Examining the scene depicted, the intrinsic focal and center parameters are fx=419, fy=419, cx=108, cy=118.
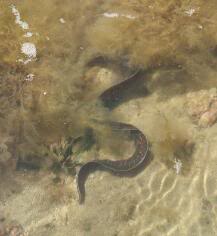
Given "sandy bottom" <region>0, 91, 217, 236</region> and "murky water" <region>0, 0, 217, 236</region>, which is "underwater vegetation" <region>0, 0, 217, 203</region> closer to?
"murky water" <region>0, 0, 217, 236</region>

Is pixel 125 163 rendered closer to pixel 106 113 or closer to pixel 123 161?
pixel 123 161

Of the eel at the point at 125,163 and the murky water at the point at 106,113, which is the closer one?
the murky water at the point at 106,113

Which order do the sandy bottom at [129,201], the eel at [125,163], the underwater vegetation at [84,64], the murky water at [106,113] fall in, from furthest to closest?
the underwater vegetation at [84,64] → the eel at [125,163] → the murky water at [106,113] → the sandy bottom at [129,201]

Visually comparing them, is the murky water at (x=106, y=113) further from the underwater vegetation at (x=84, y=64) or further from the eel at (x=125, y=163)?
the eel at (x=125, y=163)

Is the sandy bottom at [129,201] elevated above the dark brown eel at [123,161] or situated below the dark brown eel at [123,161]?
below

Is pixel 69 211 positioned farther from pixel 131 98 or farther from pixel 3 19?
pixel 3 19

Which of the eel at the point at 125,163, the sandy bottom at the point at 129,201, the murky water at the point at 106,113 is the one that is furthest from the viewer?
the eel at the point at 125,163

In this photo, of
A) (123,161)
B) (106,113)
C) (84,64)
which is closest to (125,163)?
(123,161)

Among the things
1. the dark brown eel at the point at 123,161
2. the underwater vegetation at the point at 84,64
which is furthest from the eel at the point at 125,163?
the underwater vegetation at the point at 84,64
